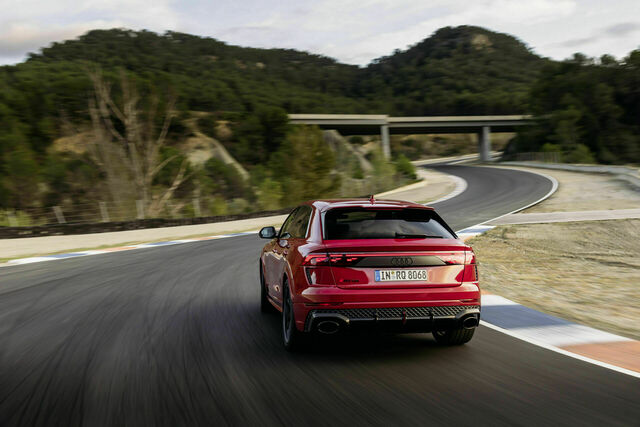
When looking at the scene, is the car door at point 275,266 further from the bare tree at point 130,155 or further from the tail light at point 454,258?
the bare tree at point 130,155

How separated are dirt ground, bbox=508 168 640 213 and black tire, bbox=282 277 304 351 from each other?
18808 millimetres

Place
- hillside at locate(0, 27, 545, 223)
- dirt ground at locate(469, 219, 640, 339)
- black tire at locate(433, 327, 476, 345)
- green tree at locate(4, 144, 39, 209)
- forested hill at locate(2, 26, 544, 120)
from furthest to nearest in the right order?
1. forested hill at locate(2, 26, 544, 120)
2. green tree at locate(4, 144, 39, 209)
3. hillside at locate(0, 27, 545, 223)
4. dirt ground at locate(469, 219, 640, 339)
5. black tire at locate(433, 327, 476, 345)

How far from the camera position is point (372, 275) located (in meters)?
4.76

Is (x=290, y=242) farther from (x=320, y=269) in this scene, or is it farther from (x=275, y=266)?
(x=320, y=269)

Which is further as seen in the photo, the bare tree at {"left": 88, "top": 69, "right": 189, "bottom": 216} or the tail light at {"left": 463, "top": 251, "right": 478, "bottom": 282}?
the bare tree at {"left": 88, "top": 69, "right": 189, "bottom": 216}

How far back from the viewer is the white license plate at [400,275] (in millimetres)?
4766

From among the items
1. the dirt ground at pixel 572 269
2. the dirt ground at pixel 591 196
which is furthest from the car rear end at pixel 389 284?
the dirt ground at pixel 591 196

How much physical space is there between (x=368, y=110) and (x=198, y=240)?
106824mm

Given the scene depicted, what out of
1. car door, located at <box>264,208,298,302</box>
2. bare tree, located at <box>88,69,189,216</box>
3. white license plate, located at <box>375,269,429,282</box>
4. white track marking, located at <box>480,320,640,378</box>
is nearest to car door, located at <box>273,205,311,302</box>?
car door, located at <box>264,208,298,302</box>

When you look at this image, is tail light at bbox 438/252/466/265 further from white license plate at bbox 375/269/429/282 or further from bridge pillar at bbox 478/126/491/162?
bridge pillar at bbox 478/126/491/162

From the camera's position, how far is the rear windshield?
16.7 ft

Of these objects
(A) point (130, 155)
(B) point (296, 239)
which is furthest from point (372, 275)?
(A) point (130, 155)

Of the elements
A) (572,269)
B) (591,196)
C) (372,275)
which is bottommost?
(591,196)

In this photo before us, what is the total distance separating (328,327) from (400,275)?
2.36ft
